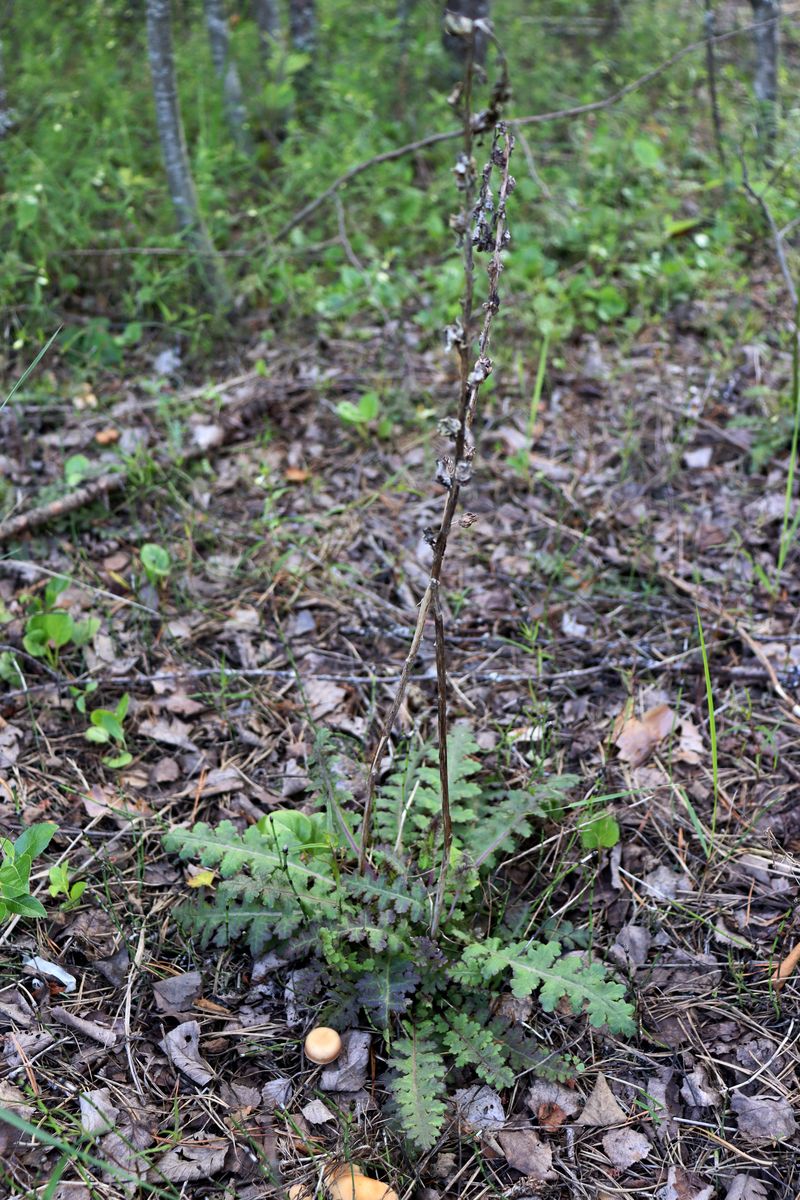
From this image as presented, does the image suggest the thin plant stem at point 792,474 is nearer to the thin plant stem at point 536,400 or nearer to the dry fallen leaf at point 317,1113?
the thin plant stem at point 536,400

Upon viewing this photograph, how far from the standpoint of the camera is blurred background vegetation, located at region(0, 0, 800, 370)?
4.65 m

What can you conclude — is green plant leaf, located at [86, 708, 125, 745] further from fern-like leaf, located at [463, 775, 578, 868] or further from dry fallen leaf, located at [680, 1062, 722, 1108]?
dry fallen leaf, located at [680, 1062, 722, 1108]

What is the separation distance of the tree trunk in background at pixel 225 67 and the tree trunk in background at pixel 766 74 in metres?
3.21

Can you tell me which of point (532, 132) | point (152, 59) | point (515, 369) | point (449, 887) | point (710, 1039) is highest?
point (152, 59)

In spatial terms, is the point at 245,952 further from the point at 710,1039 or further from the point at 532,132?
the point at 532,132

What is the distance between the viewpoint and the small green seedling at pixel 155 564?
332 cm

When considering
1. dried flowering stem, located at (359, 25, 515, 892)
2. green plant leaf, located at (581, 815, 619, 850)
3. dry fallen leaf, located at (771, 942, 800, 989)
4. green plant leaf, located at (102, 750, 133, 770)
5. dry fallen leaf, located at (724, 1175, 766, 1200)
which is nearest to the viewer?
dried flowering stem, located at (359, 25, 515, 892)

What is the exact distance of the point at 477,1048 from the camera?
204cm

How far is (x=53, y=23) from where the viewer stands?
22.6 feet

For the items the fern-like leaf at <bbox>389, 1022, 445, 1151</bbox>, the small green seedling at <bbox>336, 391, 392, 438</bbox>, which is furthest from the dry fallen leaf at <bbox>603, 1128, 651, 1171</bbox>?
the small green seedling at <bbox>336, 391, 392, 438</bbox>

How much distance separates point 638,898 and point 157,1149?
4.38 ft

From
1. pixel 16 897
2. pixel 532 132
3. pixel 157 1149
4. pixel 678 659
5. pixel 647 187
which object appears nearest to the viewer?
pixel 157 1149

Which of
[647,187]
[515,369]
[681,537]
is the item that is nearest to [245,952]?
[681,537]

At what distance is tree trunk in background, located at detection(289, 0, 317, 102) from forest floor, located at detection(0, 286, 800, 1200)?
9.66 ft
